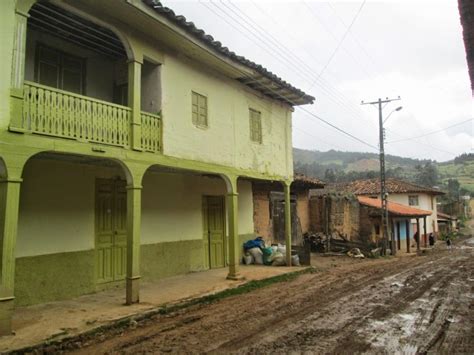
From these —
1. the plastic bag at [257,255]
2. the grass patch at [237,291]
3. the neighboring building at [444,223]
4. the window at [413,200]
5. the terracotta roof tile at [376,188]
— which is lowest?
the grass patch at [237,291]

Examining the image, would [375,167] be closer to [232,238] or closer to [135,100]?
[232,238]

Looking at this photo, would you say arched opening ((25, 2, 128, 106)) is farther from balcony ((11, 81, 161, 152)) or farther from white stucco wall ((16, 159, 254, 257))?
white stucco wall ((16, 159, 254, 257))

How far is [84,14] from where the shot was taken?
7480 millimetres

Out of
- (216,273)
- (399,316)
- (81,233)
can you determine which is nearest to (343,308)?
(399,316)

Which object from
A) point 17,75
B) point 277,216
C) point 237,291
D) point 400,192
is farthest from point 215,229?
point 400,192

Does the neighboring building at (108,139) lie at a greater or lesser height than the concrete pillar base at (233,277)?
greater

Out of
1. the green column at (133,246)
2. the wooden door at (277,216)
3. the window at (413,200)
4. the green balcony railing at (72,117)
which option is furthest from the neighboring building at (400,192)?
the green balcony railing at (72,117)

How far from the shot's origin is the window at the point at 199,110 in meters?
10.5

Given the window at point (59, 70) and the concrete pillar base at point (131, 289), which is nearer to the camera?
the concrete pillar base at point (131, 289)

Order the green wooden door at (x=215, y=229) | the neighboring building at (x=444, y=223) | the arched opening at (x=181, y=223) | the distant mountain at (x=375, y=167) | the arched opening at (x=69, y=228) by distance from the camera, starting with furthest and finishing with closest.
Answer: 1. the distant mountain at (x=375, y=167)
2. the neighboring building at (x=444, y=223)
3. the green wooden door at (x=215, y=229)
4. the arched opening at (x=181, y=223)
5. the arched opening at (x=69, y=228)

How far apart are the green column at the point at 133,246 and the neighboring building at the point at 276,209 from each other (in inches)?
338

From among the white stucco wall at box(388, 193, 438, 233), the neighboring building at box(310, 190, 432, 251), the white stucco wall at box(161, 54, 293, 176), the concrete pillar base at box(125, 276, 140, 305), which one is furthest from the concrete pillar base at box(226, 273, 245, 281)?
the white stucco wall at box(388, 193, 438, 233)

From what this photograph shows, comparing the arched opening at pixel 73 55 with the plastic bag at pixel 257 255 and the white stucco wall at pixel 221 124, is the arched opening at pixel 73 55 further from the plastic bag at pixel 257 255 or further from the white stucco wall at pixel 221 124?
the plastic bag at pixel 257 255

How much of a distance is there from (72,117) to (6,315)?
135 inches
